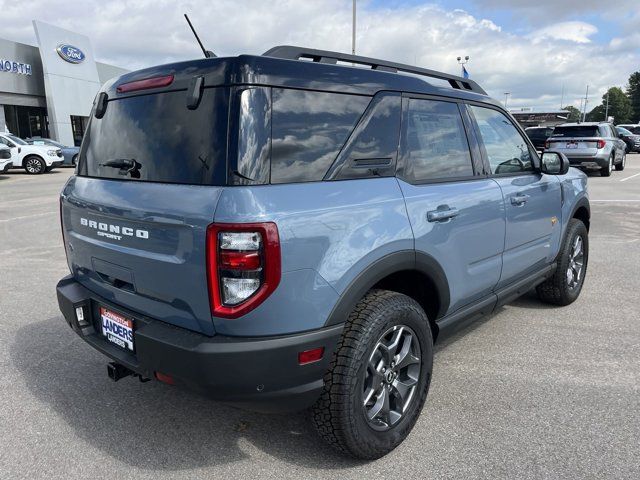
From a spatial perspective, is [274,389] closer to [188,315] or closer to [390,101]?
[188,315]

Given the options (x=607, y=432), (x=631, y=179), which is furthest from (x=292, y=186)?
(x=631, y=179)

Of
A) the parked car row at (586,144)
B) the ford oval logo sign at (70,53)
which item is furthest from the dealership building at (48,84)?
the parked car row at (586,144)

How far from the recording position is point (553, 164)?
13.0ft

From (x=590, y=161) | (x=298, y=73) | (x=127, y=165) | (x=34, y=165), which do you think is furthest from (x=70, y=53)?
(x=298, y=73)

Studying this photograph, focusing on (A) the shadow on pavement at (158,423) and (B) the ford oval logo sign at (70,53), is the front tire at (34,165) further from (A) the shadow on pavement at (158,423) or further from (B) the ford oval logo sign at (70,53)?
(A) the shadow on pavement at (158,423)

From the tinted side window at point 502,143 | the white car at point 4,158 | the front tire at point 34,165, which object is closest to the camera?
the tinted side window at point 502,143

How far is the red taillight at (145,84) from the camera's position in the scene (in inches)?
95.4

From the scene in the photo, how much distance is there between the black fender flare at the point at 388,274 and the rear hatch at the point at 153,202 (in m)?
0.58

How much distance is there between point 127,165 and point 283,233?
101 centimetres

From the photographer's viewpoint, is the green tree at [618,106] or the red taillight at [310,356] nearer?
the red taillight at [310,356]

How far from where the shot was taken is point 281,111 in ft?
7.20

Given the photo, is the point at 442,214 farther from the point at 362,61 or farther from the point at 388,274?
the point at 362,61

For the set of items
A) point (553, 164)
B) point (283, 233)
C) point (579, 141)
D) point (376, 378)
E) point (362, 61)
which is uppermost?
point (362, 61)

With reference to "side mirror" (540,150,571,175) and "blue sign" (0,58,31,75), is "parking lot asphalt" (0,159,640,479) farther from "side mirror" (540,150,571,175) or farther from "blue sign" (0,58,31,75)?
"blue sign" (0,58,31,75)
